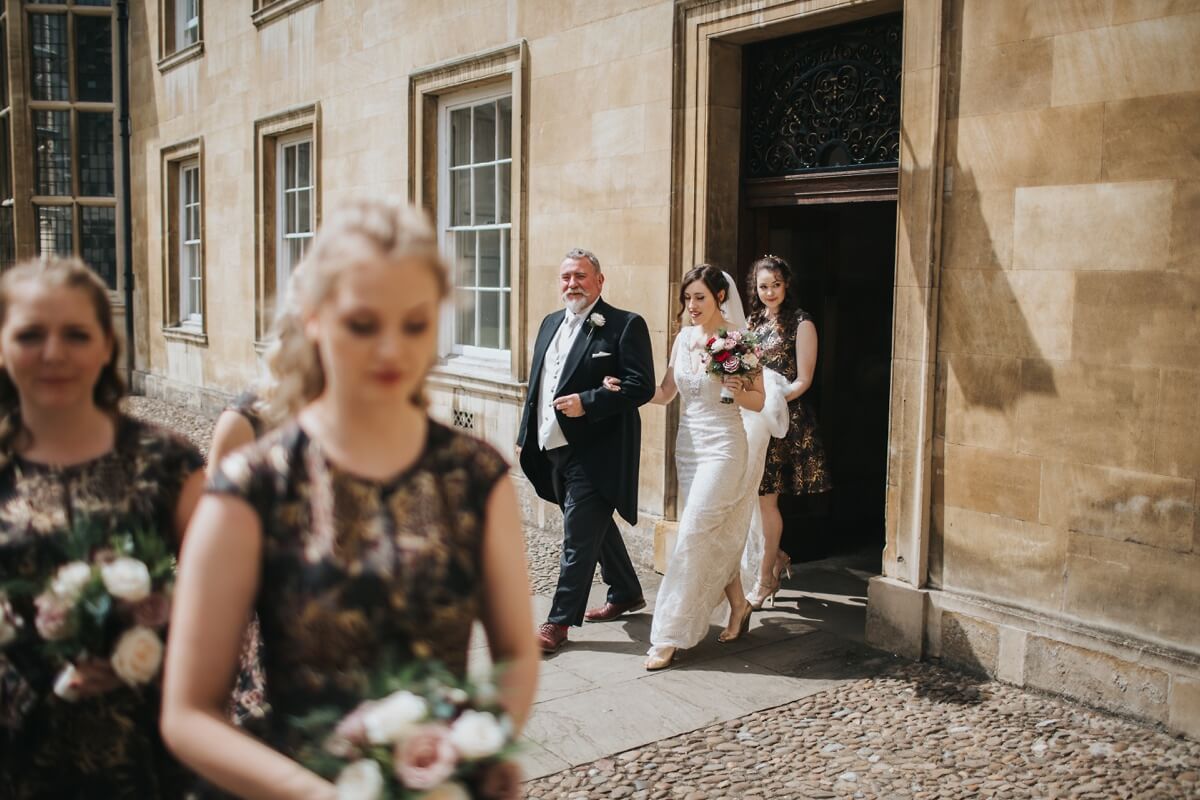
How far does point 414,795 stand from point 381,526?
386mm

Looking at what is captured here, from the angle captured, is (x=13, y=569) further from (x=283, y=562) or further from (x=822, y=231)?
(x=822, y=231)

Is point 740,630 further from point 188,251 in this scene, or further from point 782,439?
point 188,251

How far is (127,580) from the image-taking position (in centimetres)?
212

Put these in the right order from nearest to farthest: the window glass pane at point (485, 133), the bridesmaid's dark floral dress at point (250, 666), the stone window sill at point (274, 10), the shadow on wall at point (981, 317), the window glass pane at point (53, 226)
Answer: the bridesmaid's dark floral dress at point (250, 666) → the shadow on wall at point (981, 317) → the window glass pane at point (485, 133) → the stone window sill at point (274, 10) → the window glass pane at point (53, 226)

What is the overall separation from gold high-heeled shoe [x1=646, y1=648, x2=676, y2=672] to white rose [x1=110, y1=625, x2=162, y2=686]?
351cm

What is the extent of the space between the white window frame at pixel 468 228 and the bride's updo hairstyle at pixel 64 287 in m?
6.22

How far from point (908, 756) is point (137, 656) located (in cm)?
324

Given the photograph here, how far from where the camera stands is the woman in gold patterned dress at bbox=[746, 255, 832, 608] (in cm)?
643

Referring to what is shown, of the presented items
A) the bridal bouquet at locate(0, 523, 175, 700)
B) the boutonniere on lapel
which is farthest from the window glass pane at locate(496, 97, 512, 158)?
the bridal bouquet at locate(0, 523, 175, 700)

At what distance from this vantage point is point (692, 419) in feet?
18.6

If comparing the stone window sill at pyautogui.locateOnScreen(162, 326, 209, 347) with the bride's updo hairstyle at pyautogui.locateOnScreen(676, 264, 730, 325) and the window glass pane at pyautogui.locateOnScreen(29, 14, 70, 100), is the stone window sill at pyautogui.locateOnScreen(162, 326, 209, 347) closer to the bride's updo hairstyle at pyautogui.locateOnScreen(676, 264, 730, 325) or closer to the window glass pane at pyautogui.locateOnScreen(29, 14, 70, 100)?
the window glass pane at pyautogui.locateOnScreen(29, 14, 70, 100)

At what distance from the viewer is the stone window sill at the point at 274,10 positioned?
11892 millimetres

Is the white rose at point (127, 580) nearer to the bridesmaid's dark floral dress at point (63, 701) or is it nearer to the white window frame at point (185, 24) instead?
the bridesmaid's dark floral dress at point (63, 701)

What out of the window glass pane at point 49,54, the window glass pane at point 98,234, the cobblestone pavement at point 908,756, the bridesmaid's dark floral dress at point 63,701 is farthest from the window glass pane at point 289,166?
the bridesmaid's dark floral dress at point 63,701
